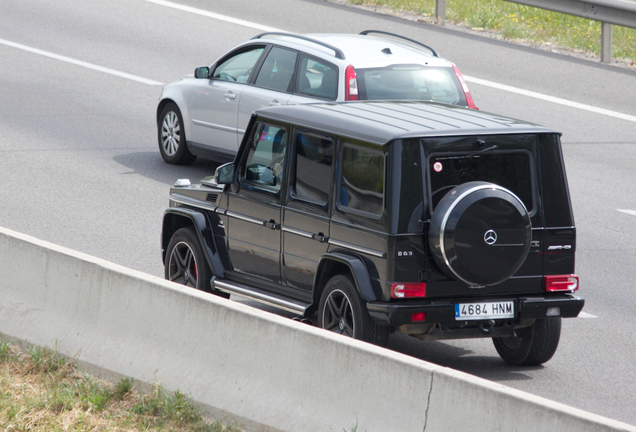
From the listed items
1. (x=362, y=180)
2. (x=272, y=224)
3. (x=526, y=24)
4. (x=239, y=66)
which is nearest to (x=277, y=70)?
(x=239, y=66)

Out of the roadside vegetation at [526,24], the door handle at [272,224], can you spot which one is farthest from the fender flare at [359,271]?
the roadside vegetation at [526,24]

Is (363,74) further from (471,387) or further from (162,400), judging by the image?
(471,387)

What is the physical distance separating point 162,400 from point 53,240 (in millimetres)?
4644

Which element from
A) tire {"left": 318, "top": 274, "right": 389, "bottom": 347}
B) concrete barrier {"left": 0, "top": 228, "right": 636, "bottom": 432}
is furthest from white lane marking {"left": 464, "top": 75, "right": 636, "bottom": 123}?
concrete barrier {"left": 0, "top": 228, "right": 636, "bottom": 432}

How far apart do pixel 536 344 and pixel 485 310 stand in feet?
2.29

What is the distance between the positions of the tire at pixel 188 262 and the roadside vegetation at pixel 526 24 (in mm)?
11881

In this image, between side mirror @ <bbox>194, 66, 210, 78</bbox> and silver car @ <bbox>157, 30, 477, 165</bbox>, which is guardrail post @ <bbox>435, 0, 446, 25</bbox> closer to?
silver car @ <bbox>157, 30, 477, 165</bbox>

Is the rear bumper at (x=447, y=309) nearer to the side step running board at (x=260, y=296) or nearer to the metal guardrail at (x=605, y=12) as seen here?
the side step running board at (x=260, y=296)

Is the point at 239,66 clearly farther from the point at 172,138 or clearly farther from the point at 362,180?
the point at 362,180

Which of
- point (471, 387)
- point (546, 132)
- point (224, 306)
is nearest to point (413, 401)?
point (471, 387)

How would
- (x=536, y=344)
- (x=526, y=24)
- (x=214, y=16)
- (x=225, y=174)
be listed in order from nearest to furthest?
(x=536, y=344)
(x=225, y=174)
(x=526, y=24)
(x=214, y=16)

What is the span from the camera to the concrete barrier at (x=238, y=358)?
16.8 ft

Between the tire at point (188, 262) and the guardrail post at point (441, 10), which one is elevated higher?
the guardrail post at point (441, 10)

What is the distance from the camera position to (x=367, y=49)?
11.8 m
